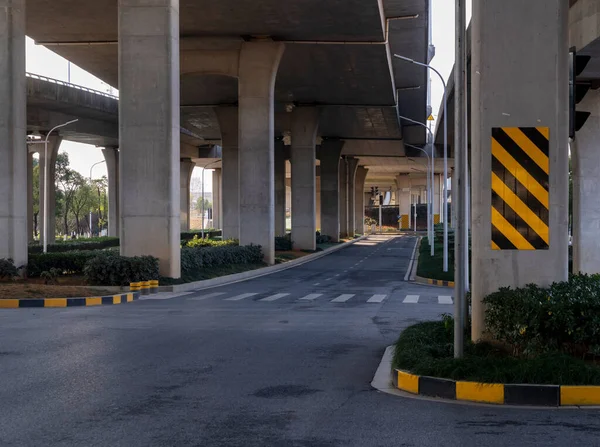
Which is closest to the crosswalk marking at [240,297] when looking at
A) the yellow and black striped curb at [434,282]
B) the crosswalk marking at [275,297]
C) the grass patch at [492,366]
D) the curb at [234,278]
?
the crosswalk marking at [275,297]

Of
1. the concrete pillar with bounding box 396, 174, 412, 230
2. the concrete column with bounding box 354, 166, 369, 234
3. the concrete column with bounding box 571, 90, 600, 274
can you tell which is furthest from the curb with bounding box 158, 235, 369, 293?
the concrete pillar with bounding box 396, 174, 412, 230

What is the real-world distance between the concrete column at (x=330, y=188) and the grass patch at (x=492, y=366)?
69502mm

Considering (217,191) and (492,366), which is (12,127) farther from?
(217,191)

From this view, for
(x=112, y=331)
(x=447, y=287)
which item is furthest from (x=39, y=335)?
(x=447, y=287)

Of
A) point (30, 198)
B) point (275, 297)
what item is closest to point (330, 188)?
point (30, 198)

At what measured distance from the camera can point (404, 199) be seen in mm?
133125

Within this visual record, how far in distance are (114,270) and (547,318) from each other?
18.7 meters

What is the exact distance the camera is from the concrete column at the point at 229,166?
60.5m

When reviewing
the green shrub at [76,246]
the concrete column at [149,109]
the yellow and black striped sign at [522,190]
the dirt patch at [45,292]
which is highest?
the concrete column at [149,109]

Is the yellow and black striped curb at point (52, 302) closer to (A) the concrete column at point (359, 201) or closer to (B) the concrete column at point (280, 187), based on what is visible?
(B) the concrete column at point (280, 187)

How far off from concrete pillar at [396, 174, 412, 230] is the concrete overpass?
47.4 m

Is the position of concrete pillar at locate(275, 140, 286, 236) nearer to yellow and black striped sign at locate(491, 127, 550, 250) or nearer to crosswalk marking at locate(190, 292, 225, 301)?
crosswalk marking at locate(190, 292, 225, 301)

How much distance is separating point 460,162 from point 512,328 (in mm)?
2226

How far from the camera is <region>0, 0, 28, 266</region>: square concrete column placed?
28.5 metres
